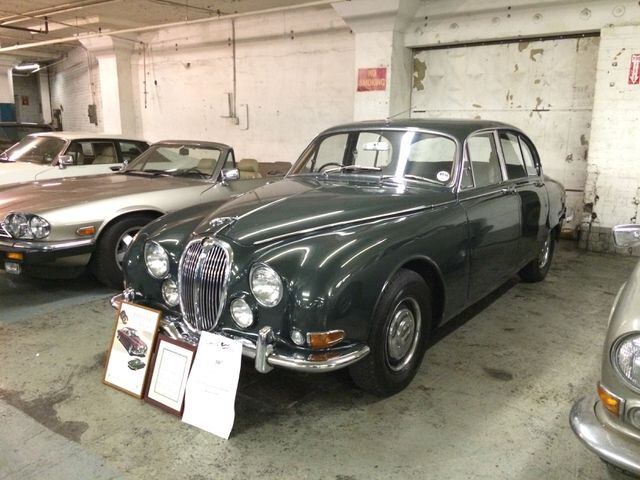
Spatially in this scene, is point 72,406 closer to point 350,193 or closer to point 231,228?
point 231,228

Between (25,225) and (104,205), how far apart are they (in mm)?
620

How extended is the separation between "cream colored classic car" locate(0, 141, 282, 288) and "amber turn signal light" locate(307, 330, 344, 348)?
1.39 metres

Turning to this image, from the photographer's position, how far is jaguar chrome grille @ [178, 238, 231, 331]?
245cm

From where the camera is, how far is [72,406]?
2.69 meters

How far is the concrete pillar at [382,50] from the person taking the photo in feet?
24.0

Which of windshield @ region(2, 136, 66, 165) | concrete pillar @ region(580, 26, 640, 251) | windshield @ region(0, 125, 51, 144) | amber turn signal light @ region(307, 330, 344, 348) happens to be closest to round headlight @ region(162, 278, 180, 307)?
amber turn signal light @ region(307, 330, 344, 348)

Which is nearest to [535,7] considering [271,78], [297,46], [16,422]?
[297,46]

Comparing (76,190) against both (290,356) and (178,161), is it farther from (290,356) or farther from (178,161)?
(290,356)

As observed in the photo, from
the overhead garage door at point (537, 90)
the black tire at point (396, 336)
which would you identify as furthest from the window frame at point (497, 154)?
the overhead garage door at point (537, 90)

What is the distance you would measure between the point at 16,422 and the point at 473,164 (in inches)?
123

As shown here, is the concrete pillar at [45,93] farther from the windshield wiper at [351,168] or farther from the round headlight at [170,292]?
the round headlight at [170,292]

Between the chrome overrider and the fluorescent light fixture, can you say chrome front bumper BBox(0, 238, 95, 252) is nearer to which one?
the chrome overrider

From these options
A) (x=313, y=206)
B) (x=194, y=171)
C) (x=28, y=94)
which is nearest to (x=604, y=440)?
Result: (x=313, y=206)

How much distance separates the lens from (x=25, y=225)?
4.00 meters
